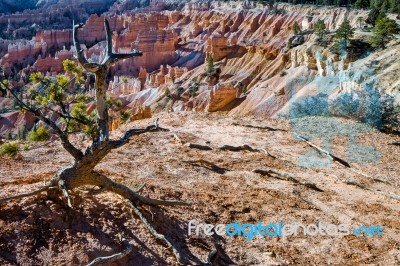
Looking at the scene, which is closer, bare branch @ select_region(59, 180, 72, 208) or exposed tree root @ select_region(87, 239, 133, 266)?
exposed tree root @ select_region(87, 239, 133, 266)

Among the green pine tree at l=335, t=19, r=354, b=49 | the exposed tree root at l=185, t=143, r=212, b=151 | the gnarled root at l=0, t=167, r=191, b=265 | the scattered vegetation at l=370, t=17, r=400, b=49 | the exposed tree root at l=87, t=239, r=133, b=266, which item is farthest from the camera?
the green pine tree at l=335, t=19, r=354, b=49

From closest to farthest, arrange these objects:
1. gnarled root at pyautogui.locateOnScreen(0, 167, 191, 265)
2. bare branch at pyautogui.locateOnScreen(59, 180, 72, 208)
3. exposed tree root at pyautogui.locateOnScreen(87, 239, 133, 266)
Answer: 1. exposed tree root at pyautogui.locateOnScreen(87, 239, 133, 266)
2. bare branch at pyautogui.locateOnScreen(59, 180, 72, 208)
3. gnarled root at pyautogui.locateOnScreen(0, 167, 191, 265)

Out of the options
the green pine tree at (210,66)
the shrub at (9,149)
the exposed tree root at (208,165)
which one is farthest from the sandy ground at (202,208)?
the green pine tree at (210,66)

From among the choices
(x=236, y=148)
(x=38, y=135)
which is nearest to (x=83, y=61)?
(x=38, y=135)

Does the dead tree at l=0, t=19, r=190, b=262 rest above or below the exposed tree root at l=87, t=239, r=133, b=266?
above

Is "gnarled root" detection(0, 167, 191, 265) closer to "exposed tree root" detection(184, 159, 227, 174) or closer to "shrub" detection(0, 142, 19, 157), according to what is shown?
"shrub" detection(0, 142, 19, 157)

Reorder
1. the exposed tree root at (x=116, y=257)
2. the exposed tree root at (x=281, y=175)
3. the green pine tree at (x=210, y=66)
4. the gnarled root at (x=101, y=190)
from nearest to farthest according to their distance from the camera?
the exposed tree root at (x=116, y=257) → the gnarled root at (x=101, y=190) → the exposed tree root at (x=281, y=175) → the green pine tree at (x=210, y=66)

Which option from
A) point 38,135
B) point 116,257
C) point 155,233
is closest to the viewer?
point 116,257

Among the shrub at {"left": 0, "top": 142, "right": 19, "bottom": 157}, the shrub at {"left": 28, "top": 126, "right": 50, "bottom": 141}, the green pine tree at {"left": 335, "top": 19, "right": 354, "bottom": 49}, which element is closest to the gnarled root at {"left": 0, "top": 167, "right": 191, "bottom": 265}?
the shrub at {"left": 28, "top": 126, "right": 50, "bottom": 141}

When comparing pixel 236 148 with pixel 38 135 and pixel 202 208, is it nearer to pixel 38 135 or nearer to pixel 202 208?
pixel 202 208

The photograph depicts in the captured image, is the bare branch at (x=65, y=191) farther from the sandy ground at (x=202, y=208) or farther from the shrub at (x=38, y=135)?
the shrub at (x=38, y=135)
